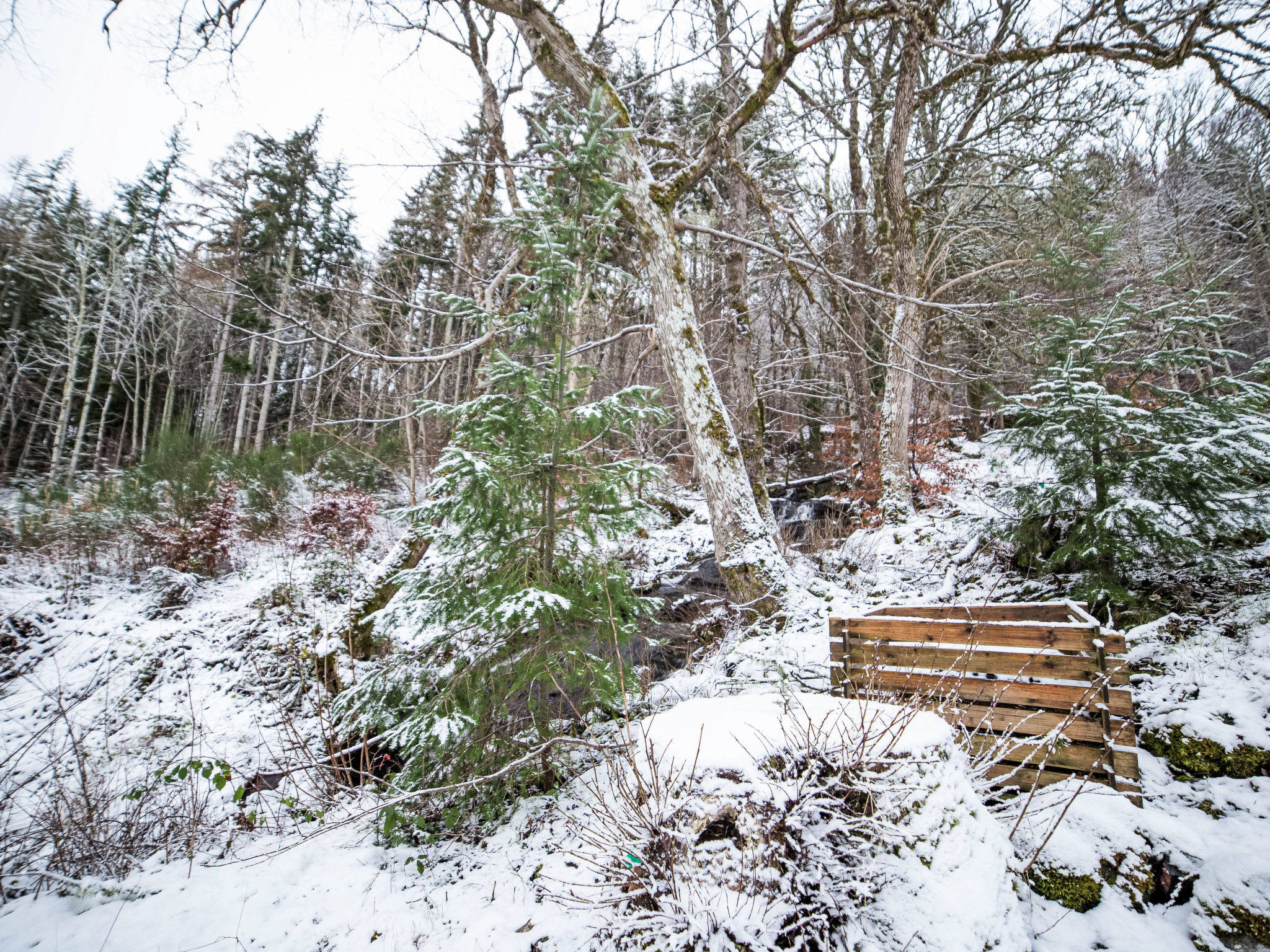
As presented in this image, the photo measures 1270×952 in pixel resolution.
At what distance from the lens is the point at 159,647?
19.2 ft

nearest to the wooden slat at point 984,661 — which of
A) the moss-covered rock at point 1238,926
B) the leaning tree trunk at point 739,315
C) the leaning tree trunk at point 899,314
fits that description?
the moss-covered rock at point 1238,926

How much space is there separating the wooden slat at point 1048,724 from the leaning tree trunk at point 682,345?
185 cm

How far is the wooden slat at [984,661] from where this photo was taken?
2883 millimetres

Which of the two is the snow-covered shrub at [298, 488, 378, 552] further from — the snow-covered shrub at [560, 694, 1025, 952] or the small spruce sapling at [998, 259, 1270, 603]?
the small spruce sapling at [998, 259, 1270, 603]

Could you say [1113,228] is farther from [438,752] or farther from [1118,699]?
[438,752]

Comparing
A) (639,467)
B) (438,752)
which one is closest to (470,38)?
(639,467)

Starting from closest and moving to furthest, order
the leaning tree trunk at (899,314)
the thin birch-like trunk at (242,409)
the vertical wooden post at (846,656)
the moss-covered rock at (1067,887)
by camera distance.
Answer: the moss-covered rock at (1067,887)
the vertical wooden post at (846,656)
the leaning tree trunk at (899,314)
the thin birch-like trunk at (242,409)

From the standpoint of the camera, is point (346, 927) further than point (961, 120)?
No

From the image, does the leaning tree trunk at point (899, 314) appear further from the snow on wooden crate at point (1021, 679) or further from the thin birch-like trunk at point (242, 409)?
the thin birch-like trunk at point (242, 409)

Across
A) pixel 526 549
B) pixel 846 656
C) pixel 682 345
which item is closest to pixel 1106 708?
pixel 846 656

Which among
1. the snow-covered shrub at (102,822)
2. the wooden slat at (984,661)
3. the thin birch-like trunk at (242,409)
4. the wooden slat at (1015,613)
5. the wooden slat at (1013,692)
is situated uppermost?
the thin birch-like trunk at (242,409)

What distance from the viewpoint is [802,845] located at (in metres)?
1.74

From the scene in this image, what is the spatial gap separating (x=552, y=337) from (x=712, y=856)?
3148 mm

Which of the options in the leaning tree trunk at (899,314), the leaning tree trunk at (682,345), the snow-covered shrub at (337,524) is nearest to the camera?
the leaning tree trunk at (682,345)
